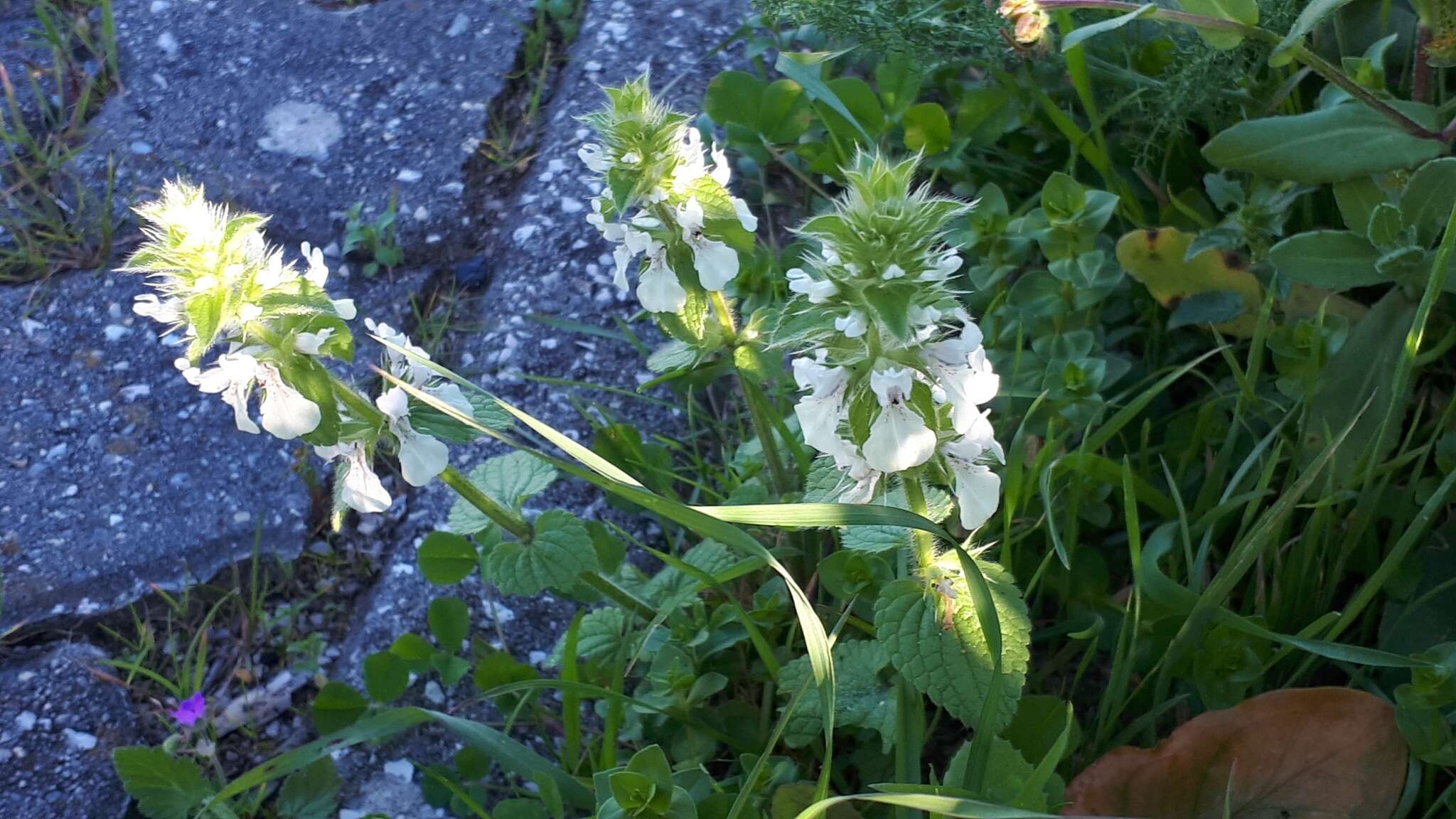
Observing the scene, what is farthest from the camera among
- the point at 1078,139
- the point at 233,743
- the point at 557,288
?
the point at 557,288

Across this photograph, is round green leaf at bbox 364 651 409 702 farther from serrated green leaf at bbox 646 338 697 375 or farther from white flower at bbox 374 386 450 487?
serrated green leaf at bbox 646 338 697 375

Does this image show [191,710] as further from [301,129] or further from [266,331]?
[301,129]

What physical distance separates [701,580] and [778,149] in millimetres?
1241

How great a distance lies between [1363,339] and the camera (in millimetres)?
1704

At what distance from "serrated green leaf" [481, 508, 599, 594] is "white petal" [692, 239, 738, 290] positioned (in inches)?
14.2

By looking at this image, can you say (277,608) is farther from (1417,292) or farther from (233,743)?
(1417,292)

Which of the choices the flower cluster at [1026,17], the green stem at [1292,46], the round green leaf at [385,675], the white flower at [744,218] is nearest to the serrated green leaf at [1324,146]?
the green stem at [1292,46]

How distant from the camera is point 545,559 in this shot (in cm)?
155

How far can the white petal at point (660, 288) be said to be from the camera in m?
1.53

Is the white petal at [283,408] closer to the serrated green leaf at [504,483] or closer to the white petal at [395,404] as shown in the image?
the white petal at [395,404]

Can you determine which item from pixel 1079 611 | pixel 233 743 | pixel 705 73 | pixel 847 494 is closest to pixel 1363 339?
pixel 1079 611

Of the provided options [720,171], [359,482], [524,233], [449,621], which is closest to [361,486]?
[359,482]

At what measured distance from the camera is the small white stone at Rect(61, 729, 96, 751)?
69.4 inches

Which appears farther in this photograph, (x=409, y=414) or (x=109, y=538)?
(x=109, y=538)
